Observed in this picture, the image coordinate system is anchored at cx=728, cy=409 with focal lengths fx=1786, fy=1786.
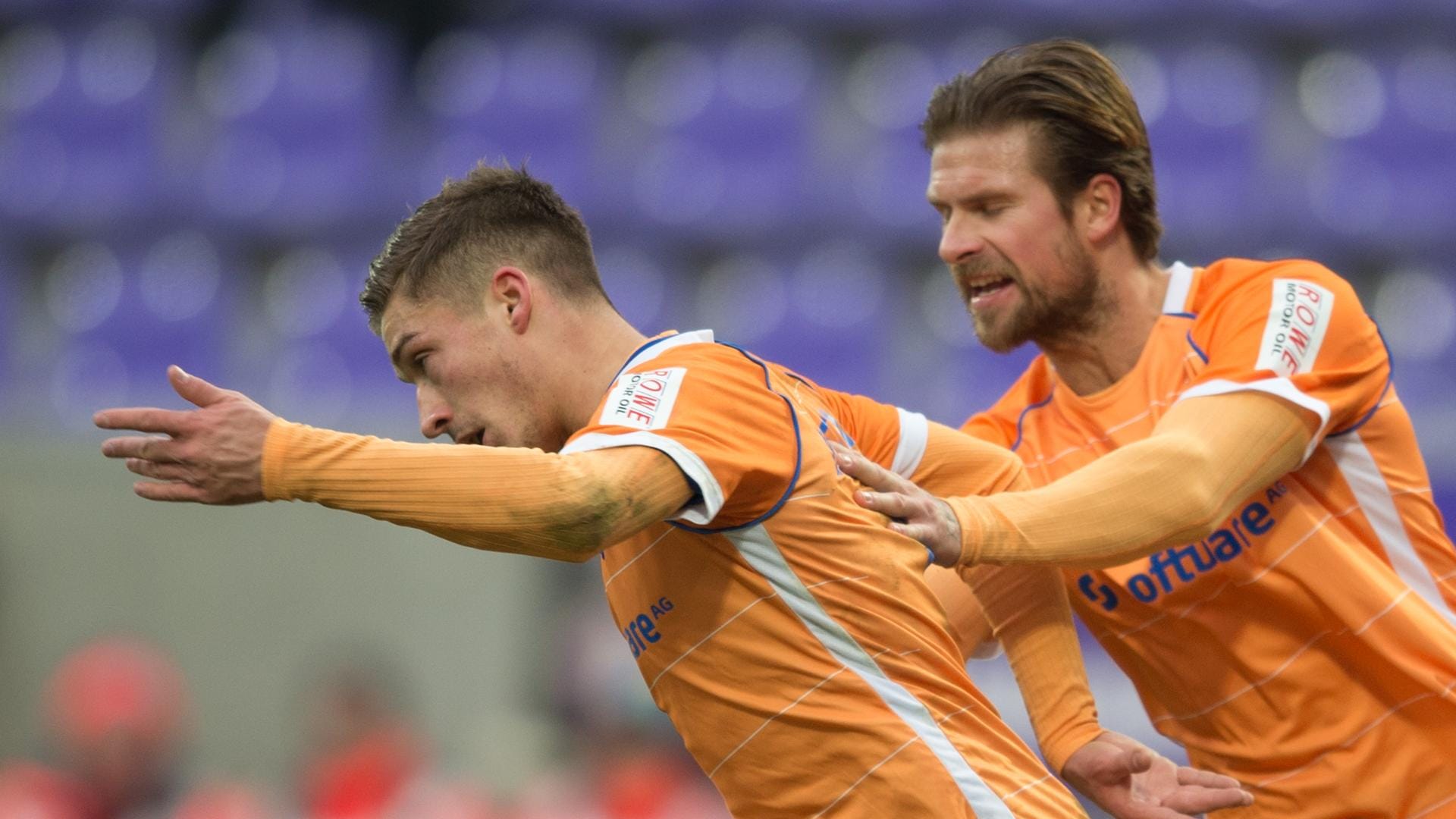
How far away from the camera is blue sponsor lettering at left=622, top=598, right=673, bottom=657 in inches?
112

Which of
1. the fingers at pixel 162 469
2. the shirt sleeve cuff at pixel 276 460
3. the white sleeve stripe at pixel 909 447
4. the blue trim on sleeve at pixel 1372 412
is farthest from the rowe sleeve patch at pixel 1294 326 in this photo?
the fingers at pixel 162 469

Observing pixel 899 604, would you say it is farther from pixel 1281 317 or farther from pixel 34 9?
pixel 34 9

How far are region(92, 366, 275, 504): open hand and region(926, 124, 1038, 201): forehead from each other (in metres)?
1.60

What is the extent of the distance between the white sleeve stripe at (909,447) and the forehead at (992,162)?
1.65ft

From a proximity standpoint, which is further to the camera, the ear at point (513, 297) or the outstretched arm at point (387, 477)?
the ear at point (513, 297)

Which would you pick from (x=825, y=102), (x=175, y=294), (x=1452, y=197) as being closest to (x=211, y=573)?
(x=175, y=294)

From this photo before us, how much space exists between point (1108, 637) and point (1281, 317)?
2.51 feet

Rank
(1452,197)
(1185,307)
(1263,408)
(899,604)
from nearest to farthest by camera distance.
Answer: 1. (899,604)
2. (1263,408)
3. (1185,307)
4. (1452,197)

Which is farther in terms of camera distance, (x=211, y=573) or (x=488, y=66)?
(x=488, y=66)

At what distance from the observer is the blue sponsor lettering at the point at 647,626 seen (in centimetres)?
286

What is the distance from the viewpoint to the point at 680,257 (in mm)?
10867

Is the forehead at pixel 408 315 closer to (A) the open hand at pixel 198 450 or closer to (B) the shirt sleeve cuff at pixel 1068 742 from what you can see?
(A) the open hand at pixel 198 450

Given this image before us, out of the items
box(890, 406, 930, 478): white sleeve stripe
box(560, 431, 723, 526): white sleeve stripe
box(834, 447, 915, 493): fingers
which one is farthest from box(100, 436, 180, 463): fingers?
box(890, 406, 930, 478): white sleeve stripe

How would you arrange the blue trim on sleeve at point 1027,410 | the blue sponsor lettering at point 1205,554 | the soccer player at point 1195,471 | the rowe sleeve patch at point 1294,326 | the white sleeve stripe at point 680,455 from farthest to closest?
the blue trim on sleeve at point 1027,410 → the blue sponsor lettering at point 1205,554 → the rowe sleeve patch at point 1294,326 → the soccer player at point 1195,471 → the white sleeve stripe at point 680,455
